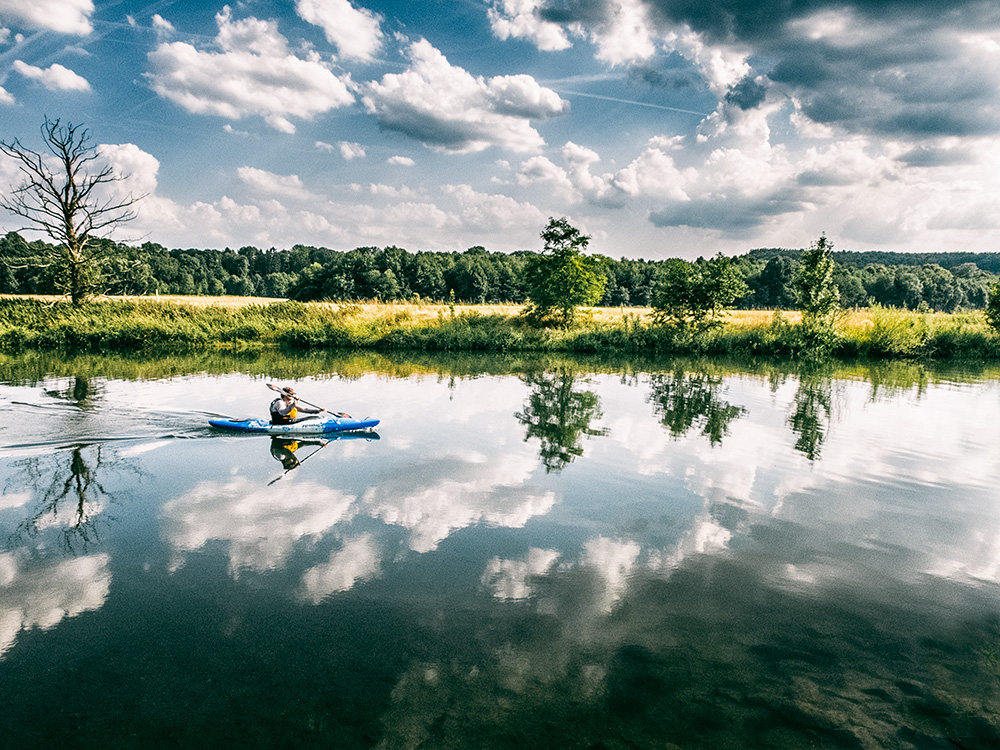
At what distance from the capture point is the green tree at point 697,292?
35375mm

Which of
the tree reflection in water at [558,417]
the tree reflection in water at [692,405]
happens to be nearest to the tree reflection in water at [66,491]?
the tree reflection in water at [558,417]

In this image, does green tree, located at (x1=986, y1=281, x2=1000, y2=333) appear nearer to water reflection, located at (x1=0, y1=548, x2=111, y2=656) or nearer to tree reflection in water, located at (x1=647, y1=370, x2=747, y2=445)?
tree reflection in water, located at (x1=647, y1=370, x2=747, y2=445)

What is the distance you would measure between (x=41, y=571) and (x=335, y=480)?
15.4 feet

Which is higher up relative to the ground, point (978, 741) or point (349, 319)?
point (349, 319)

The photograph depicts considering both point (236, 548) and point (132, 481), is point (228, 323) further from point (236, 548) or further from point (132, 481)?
point (236, 548)

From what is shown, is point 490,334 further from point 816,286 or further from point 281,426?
point 281,426

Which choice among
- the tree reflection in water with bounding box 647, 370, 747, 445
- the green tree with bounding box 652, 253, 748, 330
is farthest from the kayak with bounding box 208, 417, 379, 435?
the green tree with bounding box 652, 253, 748, 330

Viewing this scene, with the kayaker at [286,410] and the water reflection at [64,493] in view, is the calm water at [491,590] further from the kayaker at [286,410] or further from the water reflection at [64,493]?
the kayaker at [286,410]

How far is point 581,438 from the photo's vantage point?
49.9 ft

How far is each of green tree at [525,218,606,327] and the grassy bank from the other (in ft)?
6.20

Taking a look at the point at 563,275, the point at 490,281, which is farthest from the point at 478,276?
the point at 563,275

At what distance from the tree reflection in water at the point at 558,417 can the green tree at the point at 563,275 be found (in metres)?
13.2

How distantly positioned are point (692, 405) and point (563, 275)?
18768mm

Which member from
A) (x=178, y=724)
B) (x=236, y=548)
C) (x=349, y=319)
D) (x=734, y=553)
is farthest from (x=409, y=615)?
(x=349, y=319)
